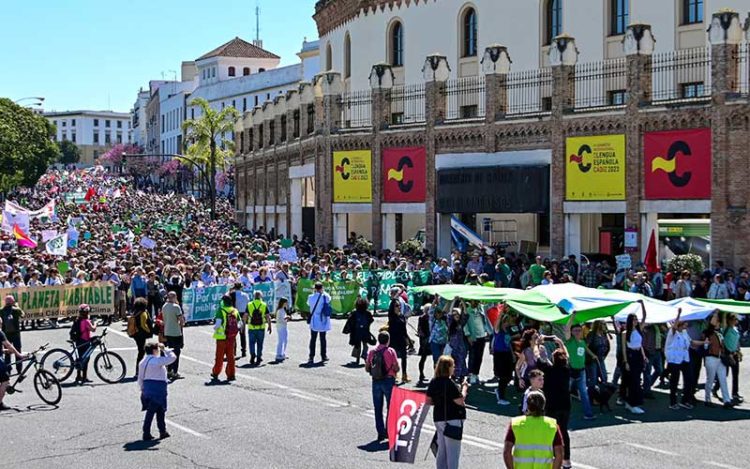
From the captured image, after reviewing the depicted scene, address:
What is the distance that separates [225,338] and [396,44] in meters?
37.3

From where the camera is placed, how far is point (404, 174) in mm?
44156

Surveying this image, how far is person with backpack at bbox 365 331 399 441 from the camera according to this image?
1597 centimetres

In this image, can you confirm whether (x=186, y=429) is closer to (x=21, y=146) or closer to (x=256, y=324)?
(x=256, y=324)

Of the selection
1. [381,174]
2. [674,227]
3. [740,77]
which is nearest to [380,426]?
[740,77]

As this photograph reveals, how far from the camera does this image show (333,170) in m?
47.5

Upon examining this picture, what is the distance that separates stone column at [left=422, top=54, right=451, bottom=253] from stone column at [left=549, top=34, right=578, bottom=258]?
19.3ft

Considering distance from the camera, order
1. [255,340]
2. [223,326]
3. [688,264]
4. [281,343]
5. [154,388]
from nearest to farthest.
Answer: [154,388] < [223,326] < [255,340] < [281,343] < [688,264]

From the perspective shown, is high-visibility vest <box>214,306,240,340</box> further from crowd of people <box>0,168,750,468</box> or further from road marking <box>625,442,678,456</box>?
road marking <box>625,442,678,456</box>

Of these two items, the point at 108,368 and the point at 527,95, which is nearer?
the point at 108,368

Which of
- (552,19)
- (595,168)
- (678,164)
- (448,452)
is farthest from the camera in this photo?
(552,19)

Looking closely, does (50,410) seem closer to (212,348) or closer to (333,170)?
(212,348)

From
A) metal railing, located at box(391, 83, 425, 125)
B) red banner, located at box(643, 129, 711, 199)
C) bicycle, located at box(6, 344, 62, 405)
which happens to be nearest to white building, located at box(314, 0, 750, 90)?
metal railing, located at box(391, 83, 425, 125)

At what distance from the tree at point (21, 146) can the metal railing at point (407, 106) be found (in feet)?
180

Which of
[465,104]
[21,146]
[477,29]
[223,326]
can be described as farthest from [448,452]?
[21,146]
